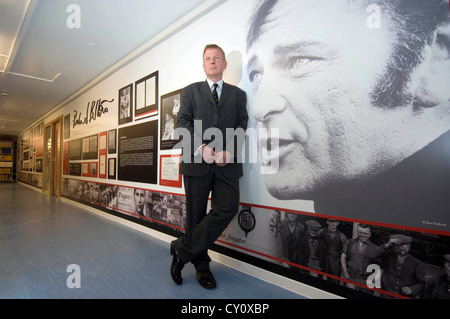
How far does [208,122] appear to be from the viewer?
1.69m

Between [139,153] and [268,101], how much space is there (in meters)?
2.13

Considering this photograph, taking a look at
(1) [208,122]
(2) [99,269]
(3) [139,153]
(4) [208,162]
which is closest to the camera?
(4) [208,162]

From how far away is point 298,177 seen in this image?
5.22 ft

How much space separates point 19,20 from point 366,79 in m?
3.61

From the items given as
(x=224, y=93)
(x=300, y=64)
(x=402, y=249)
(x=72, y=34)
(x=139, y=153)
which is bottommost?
(x=402, y=249)

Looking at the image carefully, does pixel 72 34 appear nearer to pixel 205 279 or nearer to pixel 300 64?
pixel 300 64

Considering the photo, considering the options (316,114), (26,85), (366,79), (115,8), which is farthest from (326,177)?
(26,85)

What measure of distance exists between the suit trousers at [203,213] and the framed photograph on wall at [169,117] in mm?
1067

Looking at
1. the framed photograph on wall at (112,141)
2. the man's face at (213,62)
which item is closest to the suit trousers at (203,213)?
the man's face at (213,62)

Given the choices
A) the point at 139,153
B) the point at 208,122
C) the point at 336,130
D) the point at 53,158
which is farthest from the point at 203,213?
the point at 53,158

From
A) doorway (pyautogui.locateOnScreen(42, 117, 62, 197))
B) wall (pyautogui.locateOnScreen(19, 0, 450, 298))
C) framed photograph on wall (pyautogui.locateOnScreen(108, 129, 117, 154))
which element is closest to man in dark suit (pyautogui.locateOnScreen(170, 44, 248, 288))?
wall (pyautogui.locateOnScreen(19, 0, 450, 298))

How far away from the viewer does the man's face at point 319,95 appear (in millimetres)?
1298
